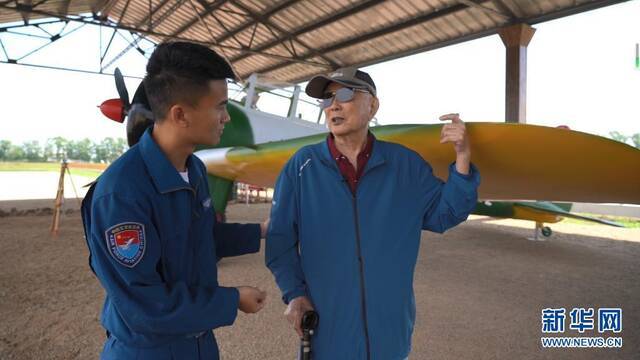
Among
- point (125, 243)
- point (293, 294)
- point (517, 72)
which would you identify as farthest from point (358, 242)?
point (517, 72)

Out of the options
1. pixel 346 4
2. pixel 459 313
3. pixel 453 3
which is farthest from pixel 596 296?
pixel 346 4

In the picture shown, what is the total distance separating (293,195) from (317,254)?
9.0 inches

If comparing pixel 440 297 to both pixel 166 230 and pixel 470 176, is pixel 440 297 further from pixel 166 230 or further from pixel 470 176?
pixel 166 230

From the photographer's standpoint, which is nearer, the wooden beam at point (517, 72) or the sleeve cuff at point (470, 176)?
the sleeve cuff at point (470, 176)

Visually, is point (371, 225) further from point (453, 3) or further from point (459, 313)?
point (453, 3)

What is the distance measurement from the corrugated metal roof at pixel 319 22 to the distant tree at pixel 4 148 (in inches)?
2615

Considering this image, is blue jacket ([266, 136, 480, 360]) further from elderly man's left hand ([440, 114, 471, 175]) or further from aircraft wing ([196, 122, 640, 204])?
aircraft wing ([196, 122, 640, 204])

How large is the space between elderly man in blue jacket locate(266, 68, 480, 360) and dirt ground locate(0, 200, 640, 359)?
1433 millimetres

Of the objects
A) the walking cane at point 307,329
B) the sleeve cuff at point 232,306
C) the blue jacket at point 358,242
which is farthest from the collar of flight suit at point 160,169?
the walking cane at point 307,329

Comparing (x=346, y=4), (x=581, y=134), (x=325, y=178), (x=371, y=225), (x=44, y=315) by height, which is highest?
(x=346, y=4)

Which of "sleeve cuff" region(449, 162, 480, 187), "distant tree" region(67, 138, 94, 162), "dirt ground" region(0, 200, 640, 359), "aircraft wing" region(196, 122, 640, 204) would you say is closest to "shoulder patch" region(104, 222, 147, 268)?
"sleeve cuff" region(449, 162, 480, 187)

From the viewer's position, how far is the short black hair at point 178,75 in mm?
981

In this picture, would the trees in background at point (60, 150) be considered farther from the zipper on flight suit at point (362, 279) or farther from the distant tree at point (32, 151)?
the zipper on flight suit at point (362, 279)

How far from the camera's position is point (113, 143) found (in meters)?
82.6
